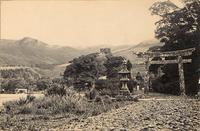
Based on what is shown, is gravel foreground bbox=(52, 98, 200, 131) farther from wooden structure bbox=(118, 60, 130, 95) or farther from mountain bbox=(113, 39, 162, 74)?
mountain bbox=(113, 39, 162, 74)

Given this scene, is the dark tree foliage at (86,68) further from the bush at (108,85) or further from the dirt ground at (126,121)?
the dirt ground at (126,121)

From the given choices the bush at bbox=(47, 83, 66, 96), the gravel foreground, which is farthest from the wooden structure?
the gravel foreground

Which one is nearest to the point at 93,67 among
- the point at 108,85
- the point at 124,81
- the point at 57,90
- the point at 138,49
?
the point at 138,49

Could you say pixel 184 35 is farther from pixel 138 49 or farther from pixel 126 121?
pixel 138 49

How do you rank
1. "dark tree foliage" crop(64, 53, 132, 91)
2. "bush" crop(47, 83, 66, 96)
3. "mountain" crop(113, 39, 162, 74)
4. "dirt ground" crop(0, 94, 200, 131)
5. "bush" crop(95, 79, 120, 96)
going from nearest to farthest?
"dirt ground" crop(0, 94, 200, 131) → "bush" crop(47, 83, 66, 96) → "mountain" crop(113, 39, 162, 74) → "bush" crop(95, 79, 120, 96) → "dark tree foliage" crop(64, 53, 132, 91)

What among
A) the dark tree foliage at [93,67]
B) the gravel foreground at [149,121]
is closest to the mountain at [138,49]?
the dark tree foliage at [93,67]

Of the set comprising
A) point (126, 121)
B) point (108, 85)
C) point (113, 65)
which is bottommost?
point (126, 121)

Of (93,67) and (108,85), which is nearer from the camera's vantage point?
(108,85)

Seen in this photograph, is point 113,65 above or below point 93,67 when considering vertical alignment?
above

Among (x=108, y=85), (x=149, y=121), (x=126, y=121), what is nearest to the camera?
(x=149, y=121)
